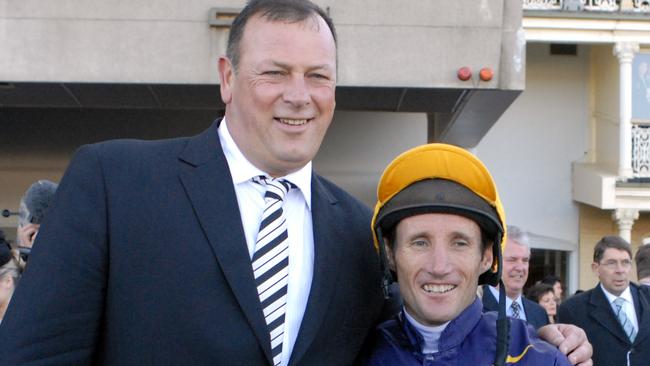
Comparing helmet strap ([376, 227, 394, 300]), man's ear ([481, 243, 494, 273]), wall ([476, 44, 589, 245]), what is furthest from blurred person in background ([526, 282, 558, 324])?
wall ([476, 44, 589, 245])

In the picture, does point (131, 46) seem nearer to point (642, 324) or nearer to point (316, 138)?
point (642, 324)

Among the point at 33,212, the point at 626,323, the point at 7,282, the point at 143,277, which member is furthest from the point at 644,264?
the point at 143,277

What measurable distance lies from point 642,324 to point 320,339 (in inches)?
187

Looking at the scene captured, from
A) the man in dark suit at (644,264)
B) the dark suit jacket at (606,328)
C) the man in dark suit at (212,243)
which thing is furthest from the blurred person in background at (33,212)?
the man in dark suit at (644,264)

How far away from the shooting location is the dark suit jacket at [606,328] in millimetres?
6586

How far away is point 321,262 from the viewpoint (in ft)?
8.33

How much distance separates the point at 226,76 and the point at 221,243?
48cm

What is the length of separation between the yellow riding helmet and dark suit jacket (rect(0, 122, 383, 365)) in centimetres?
36

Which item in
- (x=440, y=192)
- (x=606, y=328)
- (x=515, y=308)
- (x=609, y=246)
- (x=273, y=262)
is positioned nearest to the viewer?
(x=273, y=262)

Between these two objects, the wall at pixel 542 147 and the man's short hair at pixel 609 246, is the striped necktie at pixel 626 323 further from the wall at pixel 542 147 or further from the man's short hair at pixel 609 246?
the wall at pixel 542 147

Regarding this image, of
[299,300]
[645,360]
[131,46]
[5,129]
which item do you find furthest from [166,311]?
[5,129]

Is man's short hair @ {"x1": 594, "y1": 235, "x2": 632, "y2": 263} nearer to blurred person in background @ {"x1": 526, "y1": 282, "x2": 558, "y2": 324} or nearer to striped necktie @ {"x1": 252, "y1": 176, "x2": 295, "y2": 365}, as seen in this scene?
blurred person in background @ {"x1": 526, "y1": 282, "x2": 558, "y2": 324}

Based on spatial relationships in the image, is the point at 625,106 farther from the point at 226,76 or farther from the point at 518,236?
the point at 226,76

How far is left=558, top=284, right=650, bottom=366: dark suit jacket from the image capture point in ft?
21.6
